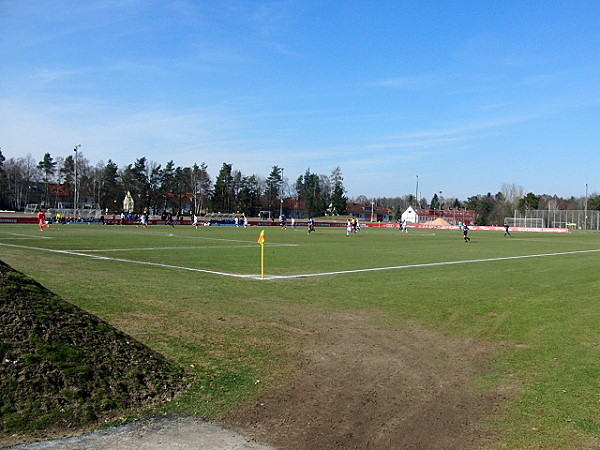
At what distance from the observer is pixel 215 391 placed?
20.7ft

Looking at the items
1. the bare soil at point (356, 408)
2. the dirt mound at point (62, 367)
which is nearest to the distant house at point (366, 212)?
the bare soil at point (356, 408)

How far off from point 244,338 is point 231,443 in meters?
4.01

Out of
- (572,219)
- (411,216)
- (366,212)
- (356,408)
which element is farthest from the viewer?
(366,212)

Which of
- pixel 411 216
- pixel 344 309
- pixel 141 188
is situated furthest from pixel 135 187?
pixel 344 309

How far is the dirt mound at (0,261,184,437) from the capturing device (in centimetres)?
518

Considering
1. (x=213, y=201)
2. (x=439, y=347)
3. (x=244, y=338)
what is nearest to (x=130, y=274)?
(x=244, y=338)

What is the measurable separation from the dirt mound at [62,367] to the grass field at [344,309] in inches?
21.7

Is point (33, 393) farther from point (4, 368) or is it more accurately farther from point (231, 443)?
point (231, 443)

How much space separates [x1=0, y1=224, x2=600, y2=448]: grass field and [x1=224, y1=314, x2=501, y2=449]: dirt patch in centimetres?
33

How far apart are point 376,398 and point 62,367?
349 cm

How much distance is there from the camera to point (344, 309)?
39.5 feet

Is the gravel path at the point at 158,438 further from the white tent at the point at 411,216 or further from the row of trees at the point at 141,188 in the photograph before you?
the white tent at the point at 411,216

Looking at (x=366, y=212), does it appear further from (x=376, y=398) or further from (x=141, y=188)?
(x=376, y=398)

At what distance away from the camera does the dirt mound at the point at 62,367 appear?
5184 millimetres
